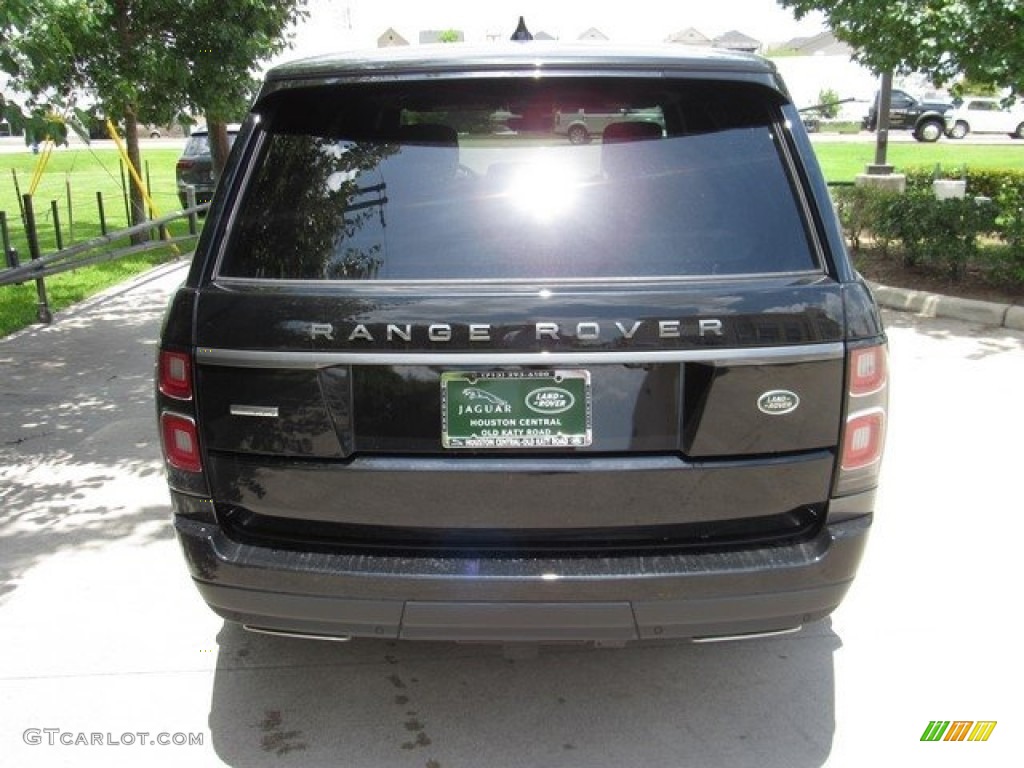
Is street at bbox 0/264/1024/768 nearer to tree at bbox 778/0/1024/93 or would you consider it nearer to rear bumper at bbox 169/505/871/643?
rear bumper at bbox 169/505/871/643

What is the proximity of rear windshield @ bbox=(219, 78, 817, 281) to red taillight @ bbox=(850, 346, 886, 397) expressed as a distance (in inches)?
10.9

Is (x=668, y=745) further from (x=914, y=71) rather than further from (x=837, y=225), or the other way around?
(x=914, y=71)

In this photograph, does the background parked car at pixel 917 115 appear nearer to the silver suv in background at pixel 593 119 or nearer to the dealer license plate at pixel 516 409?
the silver suv in background at pixel 593 119

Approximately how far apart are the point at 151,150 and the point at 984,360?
37995 millimetres

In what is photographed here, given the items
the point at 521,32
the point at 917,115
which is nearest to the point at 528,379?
the point at 521,32

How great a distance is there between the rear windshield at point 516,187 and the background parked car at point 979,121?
39382mm

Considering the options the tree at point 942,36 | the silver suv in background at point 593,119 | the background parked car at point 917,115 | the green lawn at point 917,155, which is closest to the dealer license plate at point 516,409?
the silver suv in background at point 593,119

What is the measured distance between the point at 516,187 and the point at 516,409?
2.21ft

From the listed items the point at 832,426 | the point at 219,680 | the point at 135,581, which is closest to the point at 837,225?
the point at 832,426

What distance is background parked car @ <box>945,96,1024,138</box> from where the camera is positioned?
37.3 metres

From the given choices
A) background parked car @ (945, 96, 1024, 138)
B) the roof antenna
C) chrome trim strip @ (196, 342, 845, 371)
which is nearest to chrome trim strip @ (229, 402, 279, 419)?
chrome trim strip @ (196, 342, 845, 371)

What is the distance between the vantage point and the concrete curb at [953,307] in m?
7.89

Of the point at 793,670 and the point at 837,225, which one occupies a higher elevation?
the point at 837,225

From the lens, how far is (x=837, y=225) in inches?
101
